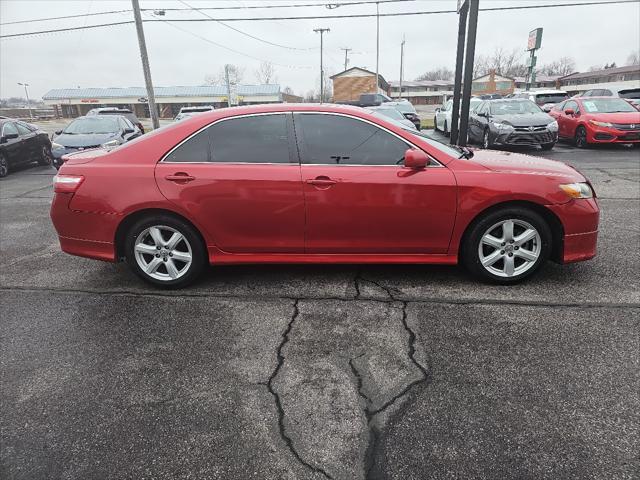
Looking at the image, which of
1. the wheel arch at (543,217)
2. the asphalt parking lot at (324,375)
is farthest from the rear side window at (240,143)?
the wheel arch at (543,217)

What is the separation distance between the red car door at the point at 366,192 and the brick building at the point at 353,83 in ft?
185

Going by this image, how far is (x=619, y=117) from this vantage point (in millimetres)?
12414

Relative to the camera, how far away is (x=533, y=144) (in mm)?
11883

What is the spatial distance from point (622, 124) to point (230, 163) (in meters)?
12.9

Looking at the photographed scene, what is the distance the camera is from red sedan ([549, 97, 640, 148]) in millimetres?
12281

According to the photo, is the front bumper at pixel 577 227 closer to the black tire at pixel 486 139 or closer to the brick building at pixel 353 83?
the black tire at pixel 486 139

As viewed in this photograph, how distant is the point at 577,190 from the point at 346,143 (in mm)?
1971

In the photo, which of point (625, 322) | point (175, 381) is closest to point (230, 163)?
point (175, 381)

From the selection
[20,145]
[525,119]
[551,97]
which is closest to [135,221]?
[20,145]

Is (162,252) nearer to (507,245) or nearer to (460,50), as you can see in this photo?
(507,245)

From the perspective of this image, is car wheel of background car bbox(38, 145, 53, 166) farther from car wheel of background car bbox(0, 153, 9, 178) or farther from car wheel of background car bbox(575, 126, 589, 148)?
car wheel of background car bbox(575, 126, 589, 148)

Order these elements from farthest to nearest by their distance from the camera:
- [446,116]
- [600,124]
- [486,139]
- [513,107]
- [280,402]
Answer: [446,116] < [513,107] < [486,139] < [600,124] < [280,402]

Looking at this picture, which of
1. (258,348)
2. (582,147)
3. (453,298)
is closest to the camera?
A: (258,348)

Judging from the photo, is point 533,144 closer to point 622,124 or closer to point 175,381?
point 622,124
